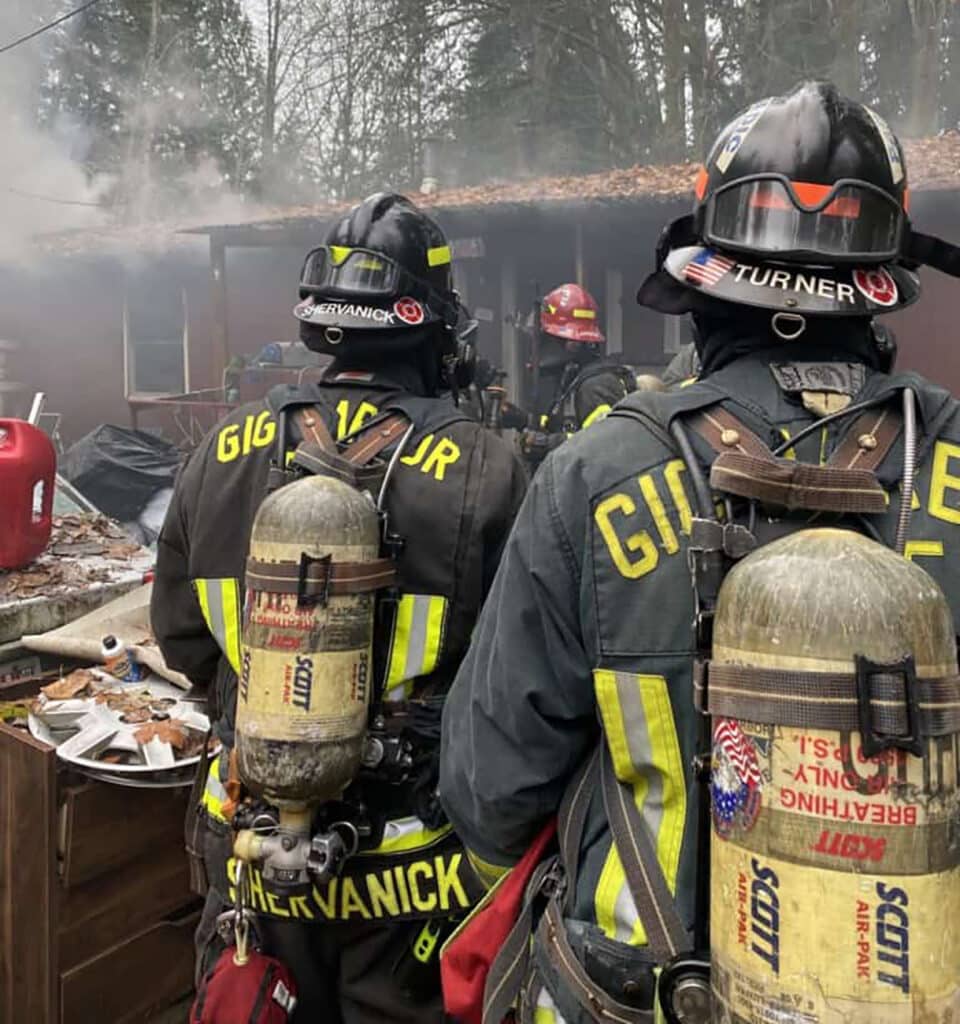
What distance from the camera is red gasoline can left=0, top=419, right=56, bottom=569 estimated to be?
4.08 m

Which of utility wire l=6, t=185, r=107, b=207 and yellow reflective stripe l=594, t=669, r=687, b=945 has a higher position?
utility wire l=6, t=185, r=107, b=207

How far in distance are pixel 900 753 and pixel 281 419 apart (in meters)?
1.69

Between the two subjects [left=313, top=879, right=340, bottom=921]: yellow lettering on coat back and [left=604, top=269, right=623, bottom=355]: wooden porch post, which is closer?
[left=313, top=879, right=340, bottom=921]: yellow lettering on coat back

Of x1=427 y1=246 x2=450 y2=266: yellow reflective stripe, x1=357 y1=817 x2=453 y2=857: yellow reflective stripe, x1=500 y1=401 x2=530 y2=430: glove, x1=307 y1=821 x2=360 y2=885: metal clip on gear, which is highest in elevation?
x1=427 y1=246 x2=450 y2=266: yellow reflective stripe

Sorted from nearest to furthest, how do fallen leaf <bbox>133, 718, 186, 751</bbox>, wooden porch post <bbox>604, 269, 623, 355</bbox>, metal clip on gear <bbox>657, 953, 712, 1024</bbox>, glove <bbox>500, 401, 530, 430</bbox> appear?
1. metal clip on gear <bbox>657, 953, 712, 1024</bbox>
2. fallen leaf <bbox>133, 718, 186, 751</bbox>
3. glove <bbox>500, 401, 530, 430</bbox>
4. wooden porch post <bbox>604, 269, 623, 355</bbox>

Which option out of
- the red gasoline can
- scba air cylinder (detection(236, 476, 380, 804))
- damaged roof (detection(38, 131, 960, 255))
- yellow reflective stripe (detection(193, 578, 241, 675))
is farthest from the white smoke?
scba air cylinder (detection(236, 476, 380, 804))

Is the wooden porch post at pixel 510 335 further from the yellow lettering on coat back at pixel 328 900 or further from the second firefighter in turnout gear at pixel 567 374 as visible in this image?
the yellow lettering on coat back at pixel 328 900

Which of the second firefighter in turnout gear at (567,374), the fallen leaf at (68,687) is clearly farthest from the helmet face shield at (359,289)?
the second firefighter in turnout gear at (567,374)

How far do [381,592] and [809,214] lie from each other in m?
1.20

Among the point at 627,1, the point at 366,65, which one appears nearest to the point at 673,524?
the point at 627,1

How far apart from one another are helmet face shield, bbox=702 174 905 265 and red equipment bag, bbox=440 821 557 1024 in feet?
3.23

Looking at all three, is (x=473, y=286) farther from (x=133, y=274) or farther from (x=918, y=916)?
(x=918, y=916)

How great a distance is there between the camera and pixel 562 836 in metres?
1.54

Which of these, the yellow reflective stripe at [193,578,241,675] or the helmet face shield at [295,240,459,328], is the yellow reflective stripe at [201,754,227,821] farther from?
the helmet face shield at [295,240,459,328]
